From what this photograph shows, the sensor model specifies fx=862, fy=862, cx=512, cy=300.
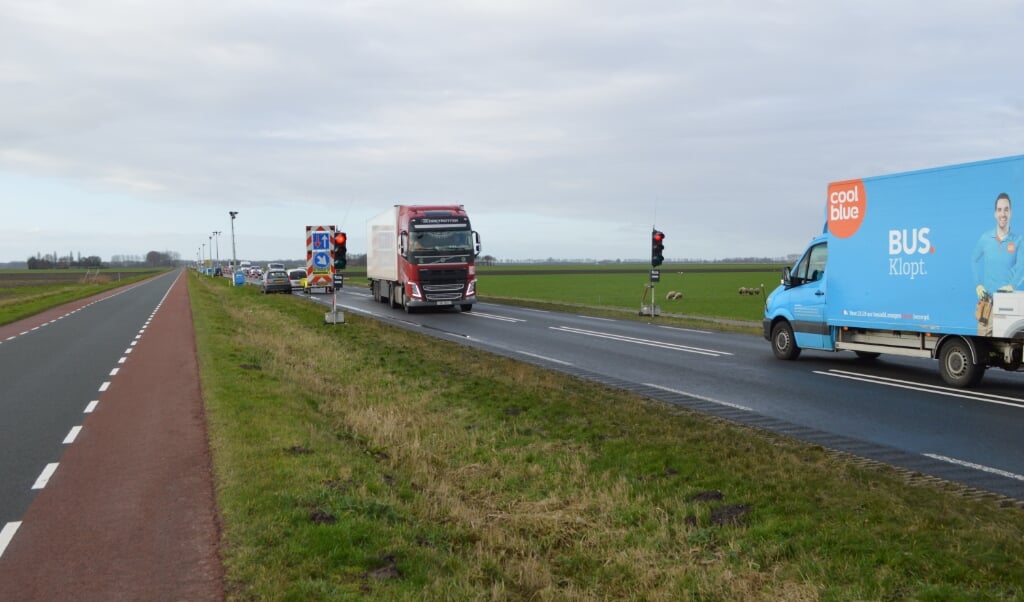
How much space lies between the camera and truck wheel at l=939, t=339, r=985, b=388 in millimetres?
12906

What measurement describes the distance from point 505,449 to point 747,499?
10.8ft

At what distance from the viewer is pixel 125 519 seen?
261 inches

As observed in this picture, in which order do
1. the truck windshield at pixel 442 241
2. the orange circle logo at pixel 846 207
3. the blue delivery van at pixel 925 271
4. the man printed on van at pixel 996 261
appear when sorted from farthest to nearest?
1. the truck windshield at pixel 442 241
2. the orange circle logo at pixel 846 207
3. the blue delivery van at pixel 925 271
4. the man printed on van at pixel 996 261

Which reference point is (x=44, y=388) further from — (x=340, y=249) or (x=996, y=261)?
(x=996, y=261)

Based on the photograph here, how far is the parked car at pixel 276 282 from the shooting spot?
54.6 m

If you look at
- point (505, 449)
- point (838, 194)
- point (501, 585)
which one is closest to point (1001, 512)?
point (501, 585)

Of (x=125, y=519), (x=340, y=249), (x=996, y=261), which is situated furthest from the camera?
(x=340, y=249)

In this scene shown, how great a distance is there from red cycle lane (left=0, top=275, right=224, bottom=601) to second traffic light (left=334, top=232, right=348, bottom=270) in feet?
43.1

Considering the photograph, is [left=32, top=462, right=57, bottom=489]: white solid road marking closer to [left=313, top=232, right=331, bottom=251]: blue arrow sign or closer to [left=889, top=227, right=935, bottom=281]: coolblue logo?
[left=889, top=227, right=935, bottom=281]: coolblue logo

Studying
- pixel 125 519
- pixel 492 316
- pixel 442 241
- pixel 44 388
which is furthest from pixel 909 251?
pixel 442 241

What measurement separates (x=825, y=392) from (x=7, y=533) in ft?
35.0

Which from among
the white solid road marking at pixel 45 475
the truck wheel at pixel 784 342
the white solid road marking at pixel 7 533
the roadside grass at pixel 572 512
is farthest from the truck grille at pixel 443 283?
the white solid road marking at pixel 7 533

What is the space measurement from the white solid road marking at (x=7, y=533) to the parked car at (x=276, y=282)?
49.3m

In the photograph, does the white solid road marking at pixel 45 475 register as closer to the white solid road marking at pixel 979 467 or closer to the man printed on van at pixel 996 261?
the white solid road marking at pixel 979 467
